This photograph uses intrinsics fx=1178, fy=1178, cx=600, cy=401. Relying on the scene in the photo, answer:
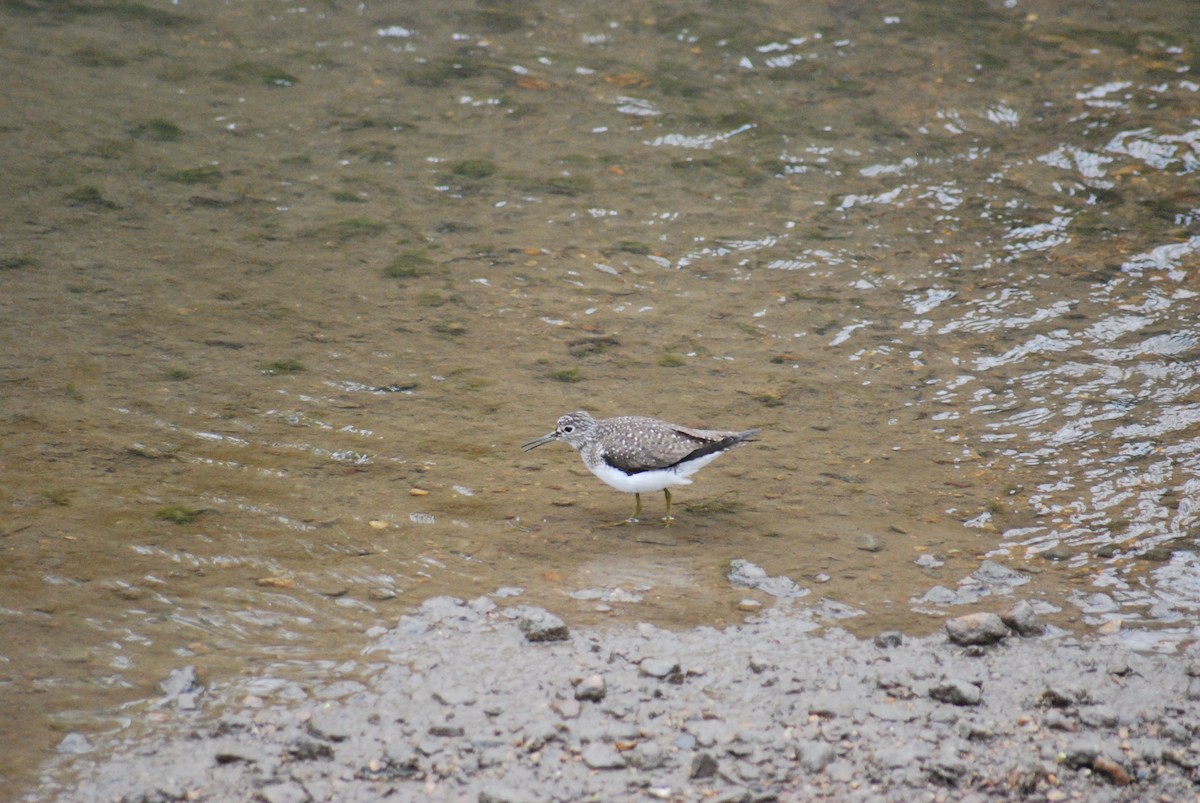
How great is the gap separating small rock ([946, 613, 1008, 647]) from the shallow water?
33 cm

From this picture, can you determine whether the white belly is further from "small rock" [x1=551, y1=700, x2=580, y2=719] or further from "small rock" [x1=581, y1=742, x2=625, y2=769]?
"small rock" [x1=581, y1=742, x2=625, y2=769]

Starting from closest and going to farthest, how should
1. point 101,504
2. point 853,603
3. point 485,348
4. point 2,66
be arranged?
1. point 853,603
2. point 101,504
3. point 485,348
4. point 2,66

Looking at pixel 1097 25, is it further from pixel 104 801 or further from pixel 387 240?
pixel 104 801

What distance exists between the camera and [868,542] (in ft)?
22.5

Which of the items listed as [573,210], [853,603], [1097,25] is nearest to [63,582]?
[853,603]

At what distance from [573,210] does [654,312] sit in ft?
6.03

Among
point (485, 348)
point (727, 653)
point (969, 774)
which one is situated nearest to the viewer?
point (969, 774)

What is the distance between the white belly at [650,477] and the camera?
23.0ft

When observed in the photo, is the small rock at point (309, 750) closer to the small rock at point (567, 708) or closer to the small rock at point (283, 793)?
the small rock at point (283, 793)

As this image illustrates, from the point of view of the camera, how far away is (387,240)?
10.3 metres

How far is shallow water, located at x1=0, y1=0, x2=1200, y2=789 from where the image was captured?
252 inches

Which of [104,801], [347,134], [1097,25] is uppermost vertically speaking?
[1097,25]

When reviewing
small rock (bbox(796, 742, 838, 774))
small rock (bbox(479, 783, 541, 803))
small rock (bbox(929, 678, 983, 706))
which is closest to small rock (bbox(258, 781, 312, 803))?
small rock (bbox(479, 783, 541, 803))

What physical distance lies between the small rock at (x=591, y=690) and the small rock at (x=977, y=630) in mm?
1812
